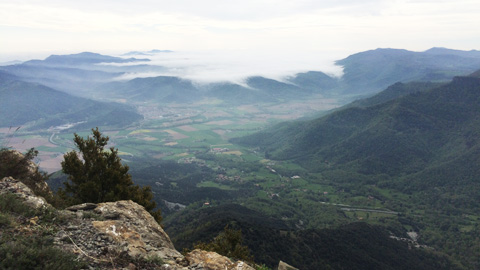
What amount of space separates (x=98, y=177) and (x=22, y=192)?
12.2m

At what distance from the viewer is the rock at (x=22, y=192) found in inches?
631

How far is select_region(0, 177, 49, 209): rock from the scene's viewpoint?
16.0 meters

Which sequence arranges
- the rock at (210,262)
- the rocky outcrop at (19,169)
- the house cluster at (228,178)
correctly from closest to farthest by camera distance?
1. the rock at (210,262)
2. the rocky outcrop at (19,169)
3. the house cluster at (228,178)

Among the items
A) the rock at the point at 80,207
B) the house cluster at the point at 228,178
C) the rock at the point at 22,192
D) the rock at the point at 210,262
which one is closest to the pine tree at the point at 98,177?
the rock at the point at 22,192

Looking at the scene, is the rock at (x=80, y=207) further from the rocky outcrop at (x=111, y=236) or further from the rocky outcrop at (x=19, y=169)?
the rocky outcrop at (x=19, y=169)

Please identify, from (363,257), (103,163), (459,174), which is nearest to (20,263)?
(103,163)

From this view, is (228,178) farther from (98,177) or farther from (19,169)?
(98,177)

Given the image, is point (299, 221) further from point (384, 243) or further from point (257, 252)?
point (257, 252)

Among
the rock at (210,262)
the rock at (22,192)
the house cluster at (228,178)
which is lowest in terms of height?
the house cluster at (228,178)

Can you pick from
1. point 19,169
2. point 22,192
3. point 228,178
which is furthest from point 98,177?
point 228,178

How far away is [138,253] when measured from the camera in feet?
45.7

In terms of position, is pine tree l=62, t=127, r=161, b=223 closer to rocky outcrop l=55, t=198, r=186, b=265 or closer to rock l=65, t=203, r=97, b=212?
rock l=65, t=203, r=97, b=212

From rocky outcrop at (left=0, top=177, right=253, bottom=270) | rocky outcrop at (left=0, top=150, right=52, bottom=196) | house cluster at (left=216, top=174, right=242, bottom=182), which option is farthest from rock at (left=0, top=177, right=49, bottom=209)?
house cluster at (left=216, top=174, right=242, bottom=182)

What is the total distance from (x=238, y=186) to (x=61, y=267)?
175094 mm
